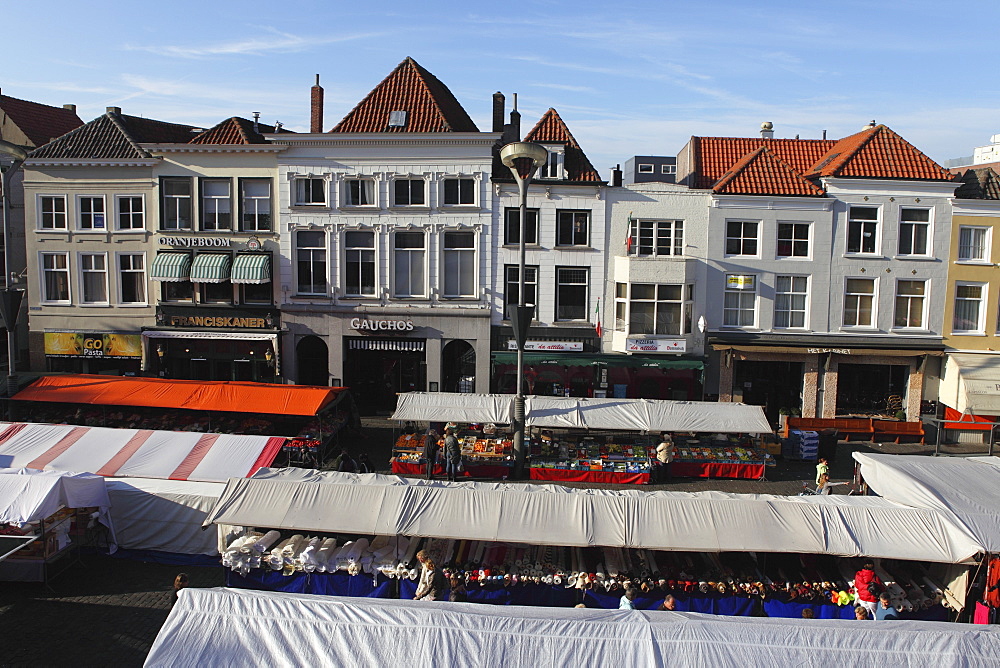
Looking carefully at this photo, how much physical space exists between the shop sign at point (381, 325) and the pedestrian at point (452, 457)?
8279 mm

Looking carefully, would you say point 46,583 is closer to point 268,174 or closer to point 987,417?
point 268,174

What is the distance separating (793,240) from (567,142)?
32.3 ft

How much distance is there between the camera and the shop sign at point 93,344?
29828 mm

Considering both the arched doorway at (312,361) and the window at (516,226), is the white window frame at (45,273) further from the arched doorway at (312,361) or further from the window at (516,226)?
the window at (516,226)

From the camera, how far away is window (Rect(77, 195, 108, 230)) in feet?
98.2

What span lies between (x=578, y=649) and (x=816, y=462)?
18.7 metres

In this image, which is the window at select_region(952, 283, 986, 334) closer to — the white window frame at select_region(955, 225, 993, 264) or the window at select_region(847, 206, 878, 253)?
the white window frame at select_region(955, 225, 993, 264)

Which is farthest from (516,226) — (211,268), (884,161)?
(884,161)

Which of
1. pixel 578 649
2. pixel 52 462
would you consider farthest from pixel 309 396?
pixel 578 649

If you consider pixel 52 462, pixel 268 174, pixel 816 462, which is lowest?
pixel 816 462

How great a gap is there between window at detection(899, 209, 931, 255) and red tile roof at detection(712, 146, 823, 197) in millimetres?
3437

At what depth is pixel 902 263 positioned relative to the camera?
2761 centimetres

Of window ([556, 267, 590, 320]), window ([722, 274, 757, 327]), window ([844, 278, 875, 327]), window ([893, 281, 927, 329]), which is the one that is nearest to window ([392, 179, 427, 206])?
window ([556, 267, 590, 320])

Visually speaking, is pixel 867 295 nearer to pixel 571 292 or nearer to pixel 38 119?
pixel 571 292
